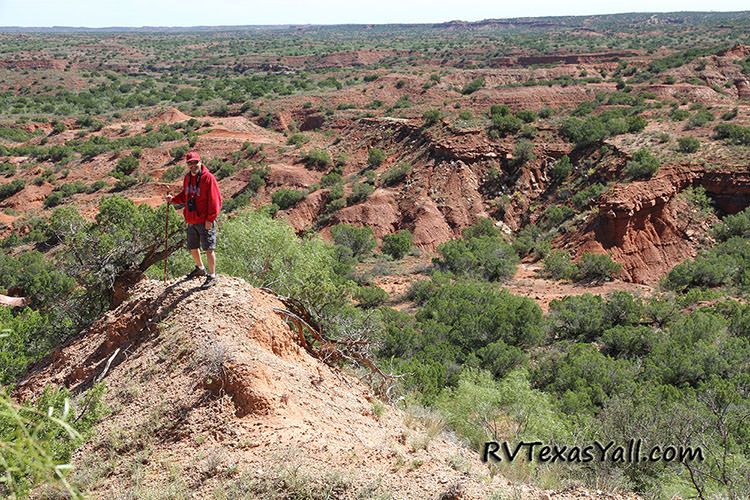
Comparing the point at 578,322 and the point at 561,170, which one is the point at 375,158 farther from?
the point at 578,322

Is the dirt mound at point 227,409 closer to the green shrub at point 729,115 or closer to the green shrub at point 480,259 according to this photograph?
the green shrub at point 480,259

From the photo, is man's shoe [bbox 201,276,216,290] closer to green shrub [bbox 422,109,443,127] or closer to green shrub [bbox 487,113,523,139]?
green shrub [bbox 487,113,523,139]

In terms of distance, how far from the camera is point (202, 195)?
23.5 ft

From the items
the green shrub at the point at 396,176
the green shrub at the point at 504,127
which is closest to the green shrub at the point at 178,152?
the green shrub at the point at 396,176

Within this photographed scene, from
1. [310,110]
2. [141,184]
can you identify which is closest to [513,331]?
[141,184]

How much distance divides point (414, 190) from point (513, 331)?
1563 cm

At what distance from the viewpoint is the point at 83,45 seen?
400ft

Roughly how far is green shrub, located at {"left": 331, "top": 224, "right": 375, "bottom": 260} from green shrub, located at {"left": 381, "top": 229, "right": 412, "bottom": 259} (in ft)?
2.02

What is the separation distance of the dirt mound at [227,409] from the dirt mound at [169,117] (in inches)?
1627

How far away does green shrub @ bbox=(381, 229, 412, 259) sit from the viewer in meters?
26.0

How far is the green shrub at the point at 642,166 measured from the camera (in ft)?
84.3

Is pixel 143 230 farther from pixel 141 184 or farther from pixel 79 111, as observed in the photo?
pixel 79 111

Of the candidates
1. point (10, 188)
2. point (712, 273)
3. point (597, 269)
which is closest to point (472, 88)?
point (597, 269)

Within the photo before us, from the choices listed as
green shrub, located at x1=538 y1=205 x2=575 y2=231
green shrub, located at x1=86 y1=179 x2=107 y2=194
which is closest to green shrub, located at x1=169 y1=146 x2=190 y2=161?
green shrub, located at x1=86 y1=179 x2=107 y2=194
